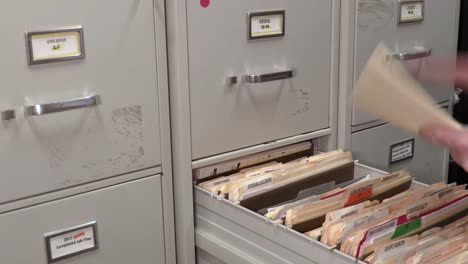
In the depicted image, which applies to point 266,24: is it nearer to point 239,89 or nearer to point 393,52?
point 239,89

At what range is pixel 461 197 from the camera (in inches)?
53.9

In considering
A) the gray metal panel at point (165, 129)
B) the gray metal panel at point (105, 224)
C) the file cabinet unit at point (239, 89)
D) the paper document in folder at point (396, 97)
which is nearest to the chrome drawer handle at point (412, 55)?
the file cabinet unit at point (239, 89)

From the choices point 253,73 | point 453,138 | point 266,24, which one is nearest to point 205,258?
point 253,73

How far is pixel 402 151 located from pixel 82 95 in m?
1.03

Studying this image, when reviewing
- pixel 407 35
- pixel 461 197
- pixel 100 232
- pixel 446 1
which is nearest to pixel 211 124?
pixel 100 232

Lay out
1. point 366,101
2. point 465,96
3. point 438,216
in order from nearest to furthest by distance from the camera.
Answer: point 366,101 → point 438,216 → point 465,96

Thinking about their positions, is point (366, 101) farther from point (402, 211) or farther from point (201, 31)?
point (201, 31)

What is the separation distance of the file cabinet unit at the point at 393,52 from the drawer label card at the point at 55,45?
731 mm

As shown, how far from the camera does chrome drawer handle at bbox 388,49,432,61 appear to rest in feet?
5.70

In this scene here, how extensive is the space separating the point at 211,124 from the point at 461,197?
22.5 inches

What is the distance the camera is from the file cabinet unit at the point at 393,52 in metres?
1.67

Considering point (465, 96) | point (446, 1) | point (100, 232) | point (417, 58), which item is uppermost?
point (446, 1)

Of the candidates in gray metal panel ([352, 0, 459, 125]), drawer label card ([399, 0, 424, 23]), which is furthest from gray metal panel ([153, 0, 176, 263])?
drawer label card ([399, 0, 424, 23])

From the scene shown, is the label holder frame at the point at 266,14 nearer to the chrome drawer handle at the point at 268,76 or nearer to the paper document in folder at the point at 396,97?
the chrome drawer handle at the point at 268,76
